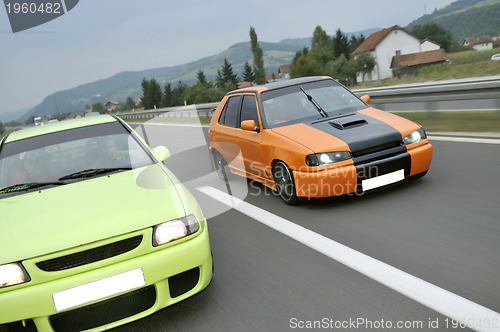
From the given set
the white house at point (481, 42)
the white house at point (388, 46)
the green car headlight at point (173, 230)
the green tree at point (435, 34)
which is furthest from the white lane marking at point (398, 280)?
the white house at point (481, 42)

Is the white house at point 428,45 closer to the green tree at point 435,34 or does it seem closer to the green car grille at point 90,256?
the green tree at point 435,34

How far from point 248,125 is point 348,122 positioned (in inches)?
53.5

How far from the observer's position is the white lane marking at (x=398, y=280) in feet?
9.30

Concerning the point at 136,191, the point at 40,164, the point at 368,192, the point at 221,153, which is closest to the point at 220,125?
the point at 221,153

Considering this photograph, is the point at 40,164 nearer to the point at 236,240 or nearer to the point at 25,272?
the point at 25,272

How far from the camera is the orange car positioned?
17.8 ft

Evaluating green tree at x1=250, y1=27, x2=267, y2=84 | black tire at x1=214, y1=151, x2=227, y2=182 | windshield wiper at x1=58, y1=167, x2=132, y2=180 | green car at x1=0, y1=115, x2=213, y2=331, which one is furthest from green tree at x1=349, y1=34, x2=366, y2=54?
green car at x1=0, y1=115, x2=213, y2=331

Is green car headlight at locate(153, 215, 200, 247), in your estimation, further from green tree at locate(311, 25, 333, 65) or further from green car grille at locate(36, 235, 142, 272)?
green tree at locate(311, 25, 333, 65)

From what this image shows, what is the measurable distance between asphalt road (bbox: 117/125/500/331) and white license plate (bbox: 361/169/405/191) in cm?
21

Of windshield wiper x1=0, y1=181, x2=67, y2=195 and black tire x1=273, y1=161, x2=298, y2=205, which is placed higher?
windshield wiper x1=0, y1=181, x2=67, y2=195

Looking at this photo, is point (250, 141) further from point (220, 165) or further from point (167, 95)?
point (167, 95)

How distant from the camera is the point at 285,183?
5961 millimetres

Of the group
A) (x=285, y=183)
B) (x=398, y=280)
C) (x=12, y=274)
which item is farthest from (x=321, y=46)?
(x=12, y=274)

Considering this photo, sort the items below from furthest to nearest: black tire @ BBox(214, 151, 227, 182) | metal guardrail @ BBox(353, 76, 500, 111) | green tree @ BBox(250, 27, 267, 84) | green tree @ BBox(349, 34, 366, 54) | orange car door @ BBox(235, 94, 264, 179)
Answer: green tree @ BBox(349, 34, 366, 54)
green tree @ BBox(250, 27, 267, 84)
metal guardrail @ BBox(353, 76, 500, 111)
black tire @ BBox(214, 151, 227, 182)
orange car door @ BBox(235, 94, 264, 179)
